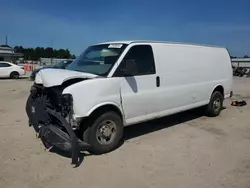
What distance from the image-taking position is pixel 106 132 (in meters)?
4.86

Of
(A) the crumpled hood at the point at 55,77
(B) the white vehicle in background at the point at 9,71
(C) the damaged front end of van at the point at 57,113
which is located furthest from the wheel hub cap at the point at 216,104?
(B) the white vehicle in background at the point at 9,71

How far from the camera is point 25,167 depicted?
4238 mm

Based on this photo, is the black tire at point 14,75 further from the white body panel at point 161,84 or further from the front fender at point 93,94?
the front fender at point 93,94

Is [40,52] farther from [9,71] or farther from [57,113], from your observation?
[57,113]

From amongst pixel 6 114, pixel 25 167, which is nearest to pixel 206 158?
pixel 25 167

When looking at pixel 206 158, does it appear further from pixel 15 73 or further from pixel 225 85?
pixel 15 73

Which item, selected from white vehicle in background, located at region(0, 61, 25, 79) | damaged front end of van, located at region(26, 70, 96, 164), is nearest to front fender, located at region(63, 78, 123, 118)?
damaged front end of van, located at region(26, 70, 96, 164)

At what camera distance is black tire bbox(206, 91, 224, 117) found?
773cm


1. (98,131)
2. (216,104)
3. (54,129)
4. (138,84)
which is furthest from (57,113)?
(216,104)

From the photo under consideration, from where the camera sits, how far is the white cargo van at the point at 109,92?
443 centimetres

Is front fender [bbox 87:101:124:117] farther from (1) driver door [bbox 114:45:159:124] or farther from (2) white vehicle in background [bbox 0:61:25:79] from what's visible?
(2) white vehicle in background [bbox 0:61:25:79]

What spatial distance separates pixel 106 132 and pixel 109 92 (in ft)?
2.43

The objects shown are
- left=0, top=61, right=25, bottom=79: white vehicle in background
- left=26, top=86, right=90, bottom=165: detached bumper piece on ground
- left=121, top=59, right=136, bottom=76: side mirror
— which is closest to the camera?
left=26, top=86, right=90, bottom=165: detached bumper piece on ground

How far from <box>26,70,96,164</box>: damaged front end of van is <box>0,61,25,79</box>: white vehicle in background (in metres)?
19.1
